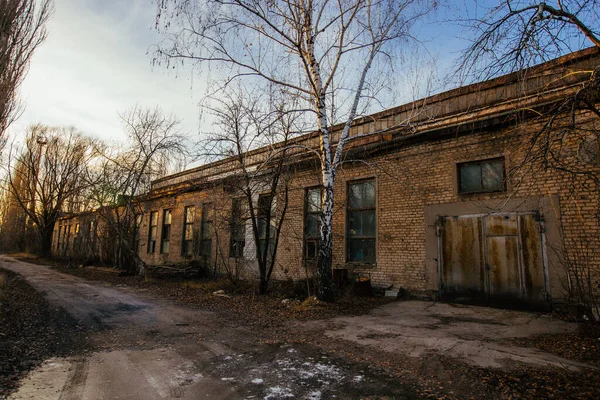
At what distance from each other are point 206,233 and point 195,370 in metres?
13.2

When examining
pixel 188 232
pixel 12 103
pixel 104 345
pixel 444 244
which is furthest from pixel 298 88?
pixel 188 232

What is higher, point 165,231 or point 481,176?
point 481,176

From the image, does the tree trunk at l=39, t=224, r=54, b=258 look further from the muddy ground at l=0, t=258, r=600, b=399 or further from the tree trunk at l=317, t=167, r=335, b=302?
the tree trunk at l=317, t=167, r=335, b=302

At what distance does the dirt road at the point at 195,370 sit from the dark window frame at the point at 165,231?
44.5 ft

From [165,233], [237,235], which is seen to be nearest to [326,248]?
[237,235]

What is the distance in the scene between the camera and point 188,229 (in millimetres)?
17875

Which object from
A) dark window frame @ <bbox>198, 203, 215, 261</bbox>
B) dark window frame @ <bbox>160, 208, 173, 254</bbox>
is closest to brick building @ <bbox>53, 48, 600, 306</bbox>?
dark window frame @ <bbox>198, 203, 215, 261</bbox>

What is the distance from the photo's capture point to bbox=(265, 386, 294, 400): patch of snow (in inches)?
128

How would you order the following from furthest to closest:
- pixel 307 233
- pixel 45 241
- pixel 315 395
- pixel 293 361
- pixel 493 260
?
pixel 45 241 → pixel 307 233 → pixel 493 260 → pixel 293 361 → pixel 315 395

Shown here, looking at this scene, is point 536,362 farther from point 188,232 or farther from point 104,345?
point 188,232

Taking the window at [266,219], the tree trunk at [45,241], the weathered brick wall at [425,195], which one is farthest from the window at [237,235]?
the tree trunk at [45,241]

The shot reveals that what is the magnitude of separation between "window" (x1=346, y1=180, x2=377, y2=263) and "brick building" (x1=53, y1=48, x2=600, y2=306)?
36mm

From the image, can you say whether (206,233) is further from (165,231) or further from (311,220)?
(311,220)

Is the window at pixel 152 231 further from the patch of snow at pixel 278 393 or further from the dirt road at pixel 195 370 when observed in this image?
the patch of snow at pixel 278 393
